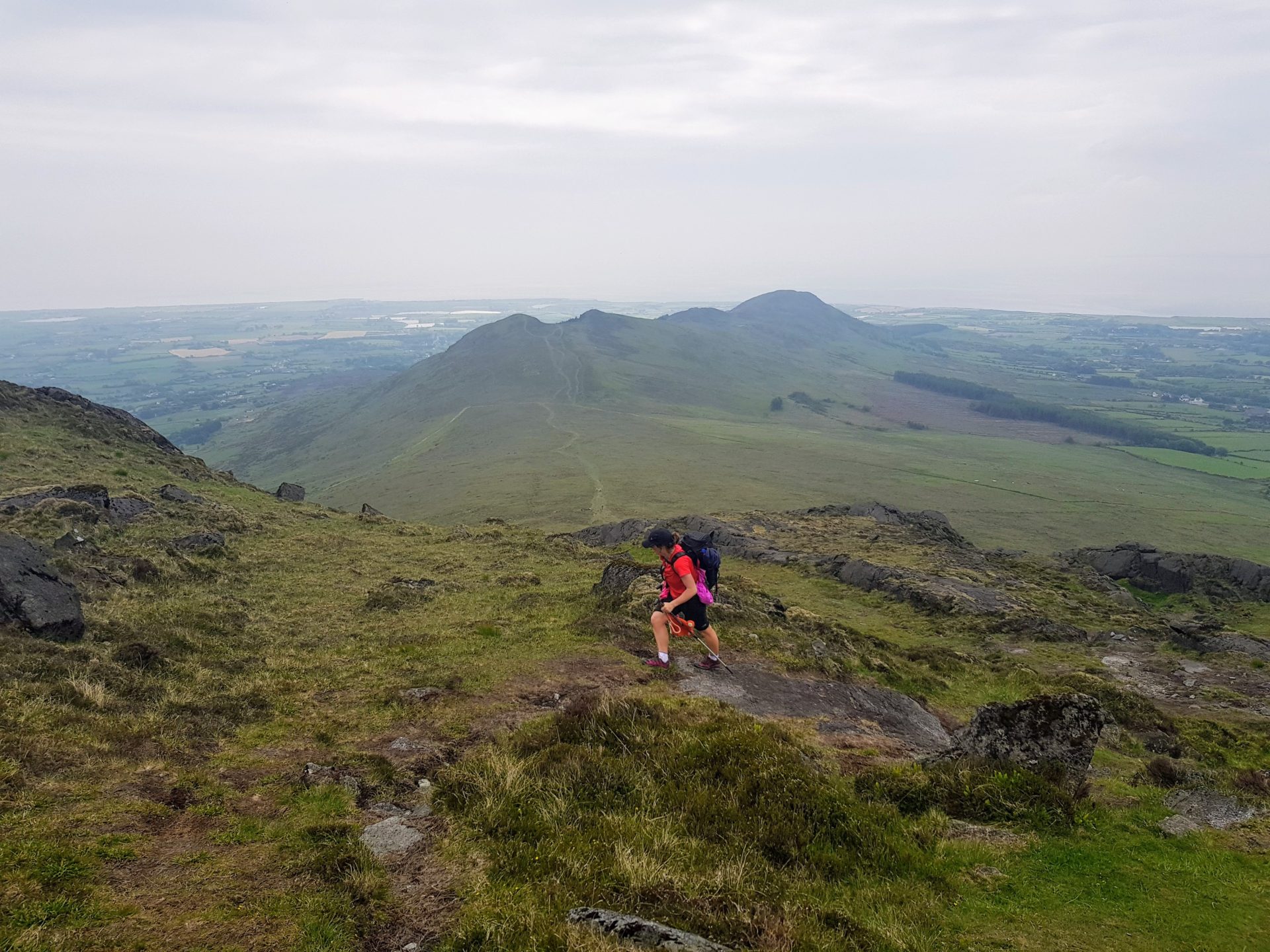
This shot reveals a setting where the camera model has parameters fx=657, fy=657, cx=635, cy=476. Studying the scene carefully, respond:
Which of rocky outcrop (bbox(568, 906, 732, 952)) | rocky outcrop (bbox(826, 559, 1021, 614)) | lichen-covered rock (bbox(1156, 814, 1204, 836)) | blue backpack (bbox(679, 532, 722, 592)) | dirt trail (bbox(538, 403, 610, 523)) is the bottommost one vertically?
dirt trail (bbox(538, 403, 610, 523))

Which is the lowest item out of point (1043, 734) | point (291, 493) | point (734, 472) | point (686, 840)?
point (734, 472)

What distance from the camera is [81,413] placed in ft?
202

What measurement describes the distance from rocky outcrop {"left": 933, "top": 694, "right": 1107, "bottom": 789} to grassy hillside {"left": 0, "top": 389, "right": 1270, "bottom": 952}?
2.76ft

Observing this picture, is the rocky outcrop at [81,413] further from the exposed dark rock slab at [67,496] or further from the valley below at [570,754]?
the exposed dark rock slab at [67,496]

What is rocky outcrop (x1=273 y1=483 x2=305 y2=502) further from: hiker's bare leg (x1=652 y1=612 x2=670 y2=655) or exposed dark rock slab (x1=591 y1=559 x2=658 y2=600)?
hiker's bare leg (x1=652 y1=612 x2=670 y2=655)

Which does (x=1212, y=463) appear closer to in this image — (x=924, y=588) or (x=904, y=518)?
(x=904, y=518)

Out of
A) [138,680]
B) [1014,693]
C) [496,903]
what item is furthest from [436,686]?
[1014,693]

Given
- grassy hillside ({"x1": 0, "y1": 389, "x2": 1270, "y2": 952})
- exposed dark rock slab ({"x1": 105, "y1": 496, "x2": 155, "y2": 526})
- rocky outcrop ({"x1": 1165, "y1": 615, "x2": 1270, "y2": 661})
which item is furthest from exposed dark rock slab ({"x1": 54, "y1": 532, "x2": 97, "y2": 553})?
rocky outcrop ({"x1": 1165, "y1": 615, "x2": 1270, "y2": 661})

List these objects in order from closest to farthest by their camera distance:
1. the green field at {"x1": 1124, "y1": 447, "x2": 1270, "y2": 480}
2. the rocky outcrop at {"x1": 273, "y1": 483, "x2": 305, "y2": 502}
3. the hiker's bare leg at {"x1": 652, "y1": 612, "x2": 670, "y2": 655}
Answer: the hiker's bare leg at {"x1": 652, "y1": 612, "x2": 670, "y2": 655}
the rocky outcrop at {"x1": 273, "y1": 483, "x2": 305, "y2": 502}
the green field at {"x1": 1124, "y1": 447, "x2": 1270, "y2": 480}

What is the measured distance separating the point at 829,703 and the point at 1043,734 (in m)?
6.67

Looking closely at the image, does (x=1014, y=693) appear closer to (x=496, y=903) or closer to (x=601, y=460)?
(x=496, y=903)

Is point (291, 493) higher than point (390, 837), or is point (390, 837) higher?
point (390, 837)

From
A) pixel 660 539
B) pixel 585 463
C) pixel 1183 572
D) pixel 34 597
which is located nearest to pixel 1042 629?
pixel 1183 572

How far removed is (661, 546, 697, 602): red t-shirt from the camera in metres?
15.4
